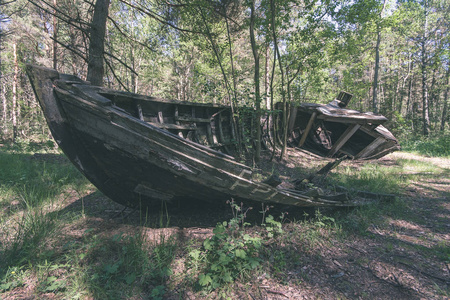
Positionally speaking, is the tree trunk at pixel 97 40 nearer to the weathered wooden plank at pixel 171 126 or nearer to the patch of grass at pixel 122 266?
the weathered wooden plank at pixel 171 126

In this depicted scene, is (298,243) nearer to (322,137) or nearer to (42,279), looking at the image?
(42,279)

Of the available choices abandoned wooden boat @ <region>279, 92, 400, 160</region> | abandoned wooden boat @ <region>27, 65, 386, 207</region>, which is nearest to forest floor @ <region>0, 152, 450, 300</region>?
abandoned wooden boat @ <region>27, 65, 386, 207</region>

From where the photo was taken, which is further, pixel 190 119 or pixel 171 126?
pixel 190 119

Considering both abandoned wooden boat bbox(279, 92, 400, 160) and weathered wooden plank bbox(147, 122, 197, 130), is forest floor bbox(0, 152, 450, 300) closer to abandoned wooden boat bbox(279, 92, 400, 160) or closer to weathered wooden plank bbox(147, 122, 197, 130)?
weathered wooden plank bbox(147, 122, 197, 130)

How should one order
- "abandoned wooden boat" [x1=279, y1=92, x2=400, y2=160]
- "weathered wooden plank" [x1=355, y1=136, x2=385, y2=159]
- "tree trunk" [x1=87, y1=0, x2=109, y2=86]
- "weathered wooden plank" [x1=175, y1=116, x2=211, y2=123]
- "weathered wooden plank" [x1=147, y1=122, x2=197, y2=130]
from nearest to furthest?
"weathered wooden plank" [x1=147, y1=122, x2=197, y2=130] < "tree trunk" [x1=87, y1=0, x2=109, y2=86] < "weathered wooden plank" [x1=175, y1=116, x2=211, y2=123] < "abandoned wooden boat" [x1=279, y1=92, x2=400, y2=160] < "weathered wooden plank" [x1=355, y1=136, x2=385, y2=159]

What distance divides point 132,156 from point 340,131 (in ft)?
31.4

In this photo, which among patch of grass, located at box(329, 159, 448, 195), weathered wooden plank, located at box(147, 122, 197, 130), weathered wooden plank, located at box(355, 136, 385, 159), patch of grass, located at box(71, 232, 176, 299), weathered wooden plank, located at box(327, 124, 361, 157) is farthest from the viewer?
weathered wooden plank, located at box(327, 124, 361, 157)

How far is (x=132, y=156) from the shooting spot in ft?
7.66

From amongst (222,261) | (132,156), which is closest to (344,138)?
(222,261)

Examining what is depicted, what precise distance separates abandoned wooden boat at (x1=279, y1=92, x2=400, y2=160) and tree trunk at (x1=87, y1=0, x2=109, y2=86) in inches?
270

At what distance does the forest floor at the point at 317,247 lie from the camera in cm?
190

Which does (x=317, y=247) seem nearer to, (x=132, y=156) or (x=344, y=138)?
(x=132, y=156)

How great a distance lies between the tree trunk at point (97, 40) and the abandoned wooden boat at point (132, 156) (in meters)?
2.14

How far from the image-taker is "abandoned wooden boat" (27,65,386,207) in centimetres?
221
